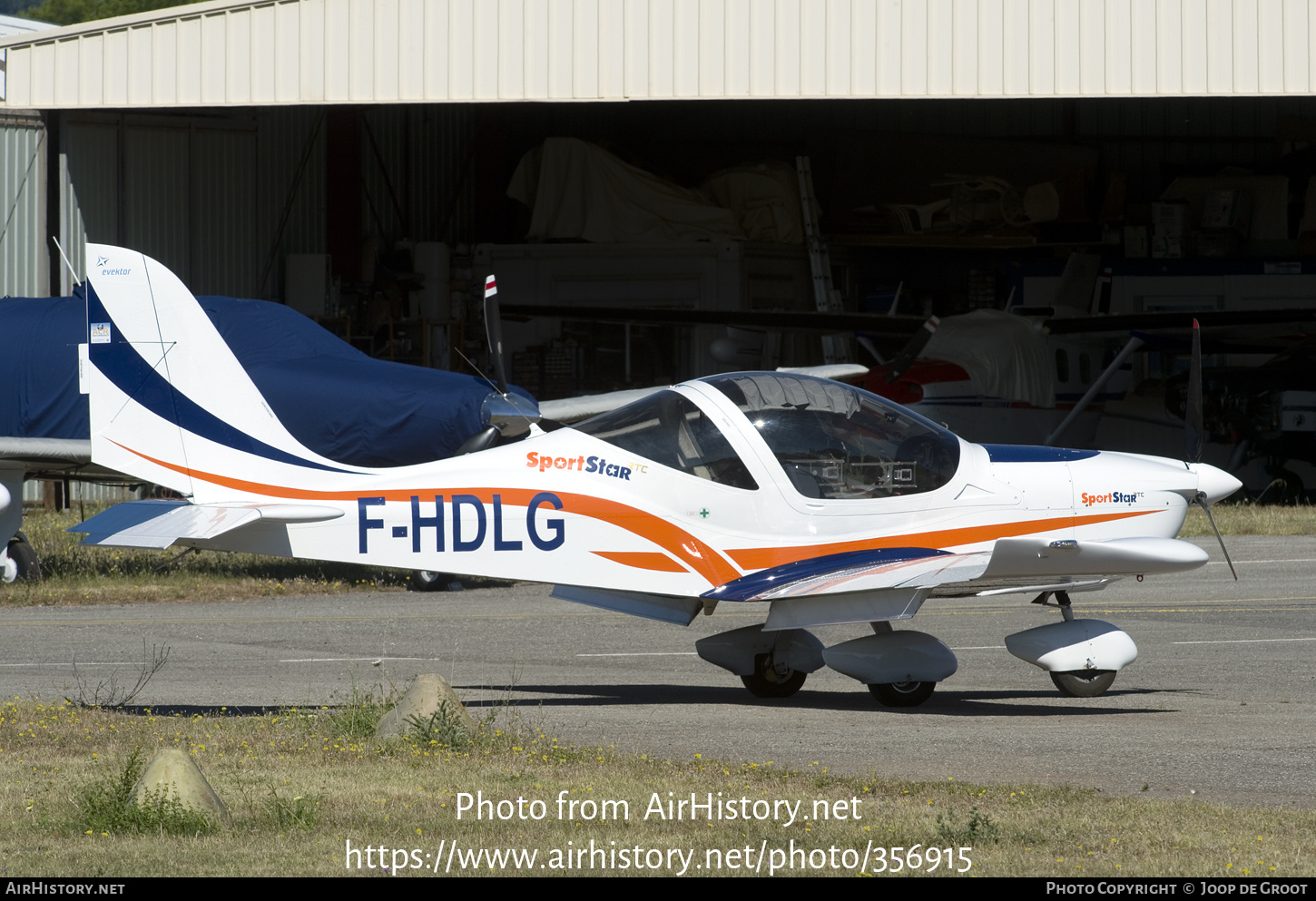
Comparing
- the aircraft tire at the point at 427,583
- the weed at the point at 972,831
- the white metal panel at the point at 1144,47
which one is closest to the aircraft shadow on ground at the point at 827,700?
the weed at the point at 972,831

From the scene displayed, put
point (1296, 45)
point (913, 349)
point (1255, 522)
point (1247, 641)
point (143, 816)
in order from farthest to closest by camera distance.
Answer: point (1255, 522) → point (913, 349) → point (1296, 45) → point (1247, 641) → point (143, 816)

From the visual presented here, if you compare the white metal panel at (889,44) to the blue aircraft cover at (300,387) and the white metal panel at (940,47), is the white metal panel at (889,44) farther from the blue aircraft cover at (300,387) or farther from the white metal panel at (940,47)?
the blue aircraft cover at (300,387)

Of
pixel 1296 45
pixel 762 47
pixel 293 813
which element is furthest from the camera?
pixel 762 47

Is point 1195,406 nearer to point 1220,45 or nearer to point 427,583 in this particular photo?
point 427,583

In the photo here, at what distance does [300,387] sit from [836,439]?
24.4 ft

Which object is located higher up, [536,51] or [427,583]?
[536,51]

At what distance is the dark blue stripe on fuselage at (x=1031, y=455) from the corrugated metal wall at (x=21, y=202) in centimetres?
1838

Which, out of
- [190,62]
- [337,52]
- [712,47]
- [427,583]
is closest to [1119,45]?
[712,47]

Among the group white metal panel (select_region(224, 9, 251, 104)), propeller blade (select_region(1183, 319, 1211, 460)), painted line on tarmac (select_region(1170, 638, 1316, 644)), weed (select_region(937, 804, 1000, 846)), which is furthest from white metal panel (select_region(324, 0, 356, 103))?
weed (select_region(937, 804, 1000, 846))

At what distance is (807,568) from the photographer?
9109 millimetres

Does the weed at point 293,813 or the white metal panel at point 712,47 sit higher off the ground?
the white metal panel at point 712,47

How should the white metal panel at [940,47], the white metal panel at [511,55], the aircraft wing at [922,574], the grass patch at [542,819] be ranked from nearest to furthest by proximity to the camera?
the grass patch at [542,819], the aircraft wing at [922,574], the white metal panel at [940,47], the white metal panel at [511,55]

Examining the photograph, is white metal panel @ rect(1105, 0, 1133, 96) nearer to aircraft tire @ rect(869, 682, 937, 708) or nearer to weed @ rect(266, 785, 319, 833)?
aircraft tire @ rect(869, 682, 937, 708)

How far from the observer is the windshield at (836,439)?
9180 millimetres
